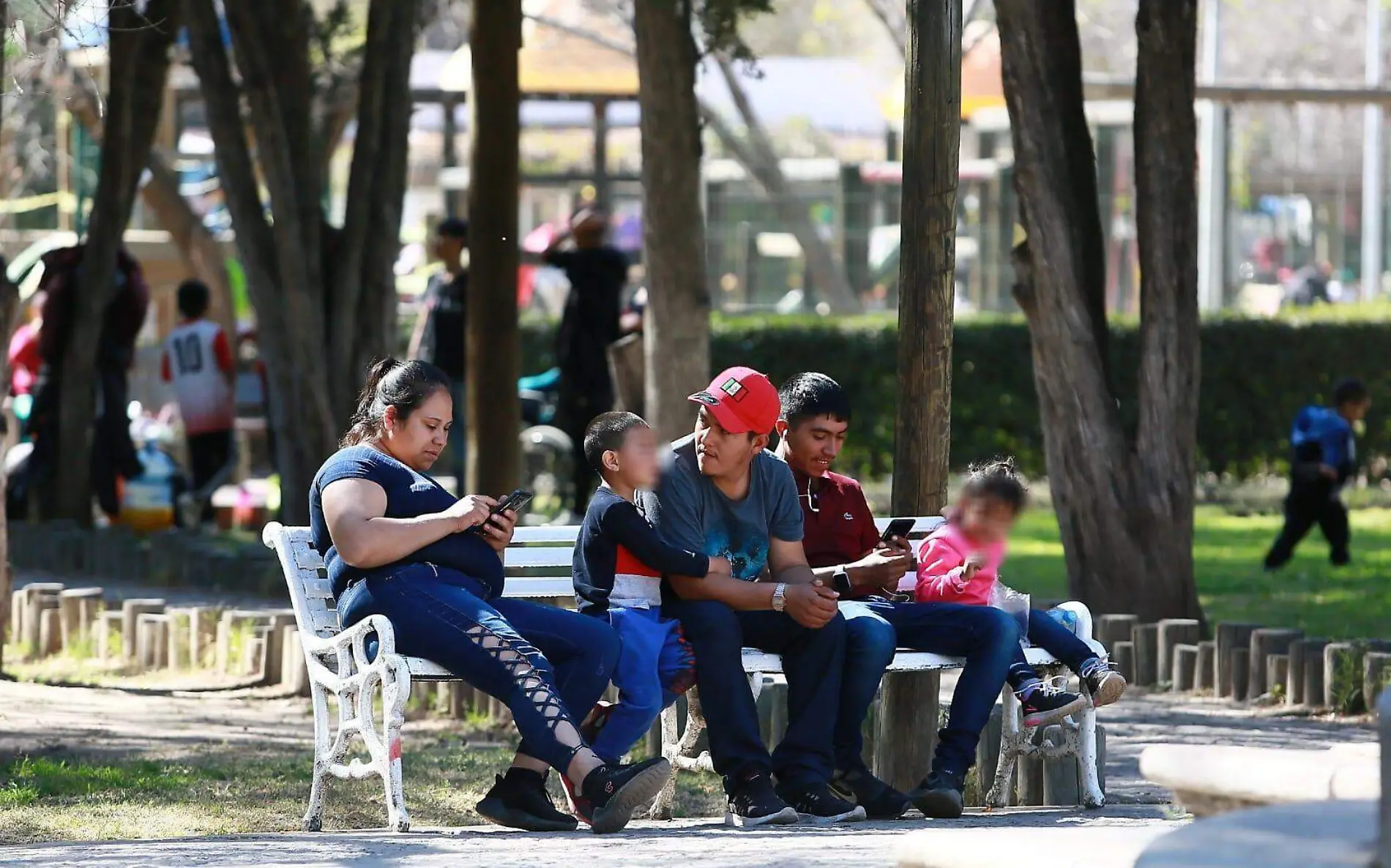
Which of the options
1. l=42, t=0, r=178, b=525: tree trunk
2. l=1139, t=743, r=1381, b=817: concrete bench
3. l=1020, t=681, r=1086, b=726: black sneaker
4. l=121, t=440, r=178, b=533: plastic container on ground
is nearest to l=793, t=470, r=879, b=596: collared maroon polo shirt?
l=1020, t=681, r=1086, b=726: black sneaker

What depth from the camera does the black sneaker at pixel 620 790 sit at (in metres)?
5.68

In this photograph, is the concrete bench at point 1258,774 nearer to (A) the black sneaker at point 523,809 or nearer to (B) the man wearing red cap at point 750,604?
(B) the man wearing red cap at point 750,604

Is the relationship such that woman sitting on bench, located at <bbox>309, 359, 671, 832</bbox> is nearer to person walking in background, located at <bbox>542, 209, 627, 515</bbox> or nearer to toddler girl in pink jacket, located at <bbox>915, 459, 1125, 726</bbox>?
toddler girl in pink jacket, located at <bbox>915, 459, 1125, 726</bbox>

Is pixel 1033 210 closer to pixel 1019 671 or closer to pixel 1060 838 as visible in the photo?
pixel 1019 671

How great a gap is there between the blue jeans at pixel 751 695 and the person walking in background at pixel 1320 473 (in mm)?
6920

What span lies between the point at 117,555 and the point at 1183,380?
567 centimetres

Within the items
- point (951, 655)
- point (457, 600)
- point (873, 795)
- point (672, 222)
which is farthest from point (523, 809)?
point (672, 222)

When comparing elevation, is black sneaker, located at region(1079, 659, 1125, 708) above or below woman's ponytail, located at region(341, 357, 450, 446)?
below

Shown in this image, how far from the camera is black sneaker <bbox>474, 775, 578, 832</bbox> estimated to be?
588cm

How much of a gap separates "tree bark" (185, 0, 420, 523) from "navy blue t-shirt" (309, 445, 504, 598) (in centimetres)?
537

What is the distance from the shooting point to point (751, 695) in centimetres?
617

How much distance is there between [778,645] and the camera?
6.32 metres

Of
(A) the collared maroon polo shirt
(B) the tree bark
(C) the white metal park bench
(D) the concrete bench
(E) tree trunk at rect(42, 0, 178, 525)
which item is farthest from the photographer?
(E) tree trunk at rect(42, 0, 178, 525)

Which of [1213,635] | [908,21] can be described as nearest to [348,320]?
[1213,635]
